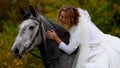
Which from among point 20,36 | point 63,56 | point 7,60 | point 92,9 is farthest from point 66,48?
point 92,9

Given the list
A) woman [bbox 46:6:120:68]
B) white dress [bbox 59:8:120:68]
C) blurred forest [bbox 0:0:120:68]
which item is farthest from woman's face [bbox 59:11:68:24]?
blurred forest [bbox 0:0:120:68]

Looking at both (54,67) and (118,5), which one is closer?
(54,67)

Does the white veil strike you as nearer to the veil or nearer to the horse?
the veil

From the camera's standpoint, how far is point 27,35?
682cm

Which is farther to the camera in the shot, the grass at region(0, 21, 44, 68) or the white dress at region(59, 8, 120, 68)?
the grass at region(0, 21, 44, 68)

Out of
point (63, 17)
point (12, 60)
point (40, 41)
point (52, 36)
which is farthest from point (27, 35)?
point (12, 60)

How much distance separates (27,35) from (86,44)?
2.50ft

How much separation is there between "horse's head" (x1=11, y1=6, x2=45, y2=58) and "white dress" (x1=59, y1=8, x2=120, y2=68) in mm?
351

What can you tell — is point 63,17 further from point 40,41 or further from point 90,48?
point 90,48

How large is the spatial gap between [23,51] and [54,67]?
0.49m

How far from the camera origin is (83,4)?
12.1 m

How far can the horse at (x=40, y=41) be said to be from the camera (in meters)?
6.79

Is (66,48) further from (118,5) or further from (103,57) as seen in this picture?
(118,5)

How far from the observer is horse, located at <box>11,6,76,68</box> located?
679cm
